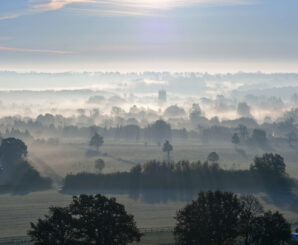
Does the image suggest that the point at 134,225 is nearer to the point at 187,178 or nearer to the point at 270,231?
the point at 270,231

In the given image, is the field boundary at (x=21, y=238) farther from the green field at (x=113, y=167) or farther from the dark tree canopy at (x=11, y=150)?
the dark tree canopy at (x=11, y=150)

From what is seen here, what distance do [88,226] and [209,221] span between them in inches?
469

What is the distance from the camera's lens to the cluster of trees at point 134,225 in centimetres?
3950

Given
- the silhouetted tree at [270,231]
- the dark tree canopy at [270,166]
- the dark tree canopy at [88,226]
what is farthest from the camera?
the dark tree canopy at [270,166]

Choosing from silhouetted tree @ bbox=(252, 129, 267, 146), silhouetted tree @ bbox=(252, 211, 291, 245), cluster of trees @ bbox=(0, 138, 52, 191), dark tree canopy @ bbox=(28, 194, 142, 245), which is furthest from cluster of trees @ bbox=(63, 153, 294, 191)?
silhouetted tree @ bbox=(252, 129, 267, 146)

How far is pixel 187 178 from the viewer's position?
8844 cm

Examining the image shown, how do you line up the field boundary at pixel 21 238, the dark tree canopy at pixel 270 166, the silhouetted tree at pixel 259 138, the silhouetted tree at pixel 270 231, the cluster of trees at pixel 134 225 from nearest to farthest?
the cluster of trees at pixel 134 225 < the silhouetted tree at pixel 270 231 < the field boundary at pixel 21 238 < the dark tree canopy at pixel 270 166 < the silhouetted tree at pixel 259 138

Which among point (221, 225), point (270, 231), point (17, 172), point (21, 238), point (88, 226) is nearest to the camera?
point (88, 226)

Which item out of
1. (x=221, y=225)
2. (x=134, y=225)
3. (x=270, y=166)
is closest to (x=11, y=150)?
(x=270, y=166)

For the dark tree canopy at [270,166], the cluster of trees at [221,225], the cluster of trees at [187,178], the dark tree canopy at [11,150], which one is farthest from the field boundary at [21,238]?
the dark tree canopy at [11,150]

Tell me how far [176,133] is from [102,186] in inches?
4469

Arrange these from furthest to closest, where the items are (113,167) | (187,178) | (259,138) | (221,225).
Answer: (259,138), (113,167), (187,178), (221,225)

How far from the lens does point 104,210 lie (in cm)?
4091

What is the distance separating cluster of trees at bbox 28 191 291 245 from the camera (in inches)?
1555
